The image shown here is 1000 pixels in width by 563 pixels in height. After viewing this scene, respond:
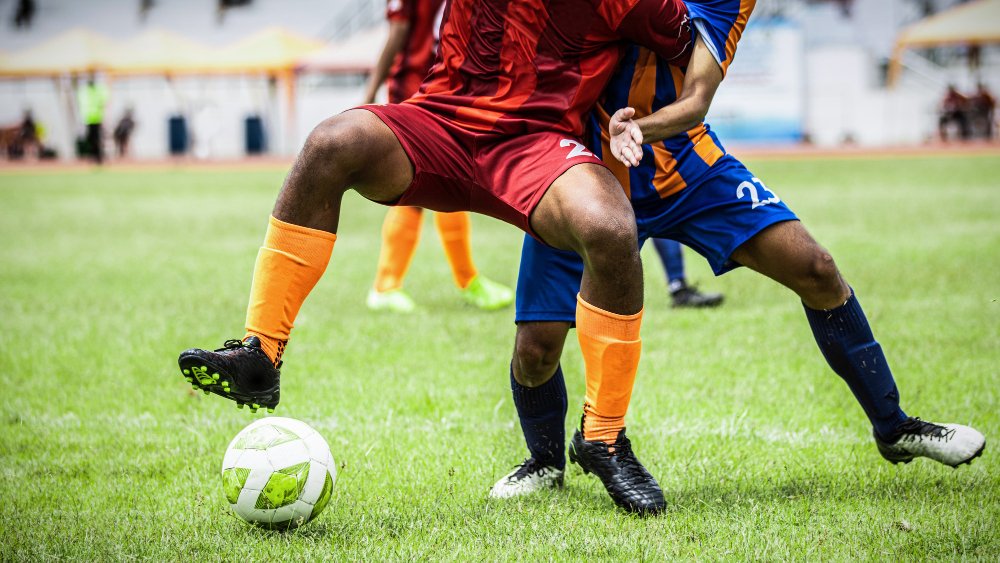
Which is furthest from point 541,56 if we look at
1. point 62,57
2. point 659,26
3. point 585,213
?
point 62,57

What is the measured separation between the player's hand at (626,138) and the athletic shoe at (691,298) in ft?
14.2

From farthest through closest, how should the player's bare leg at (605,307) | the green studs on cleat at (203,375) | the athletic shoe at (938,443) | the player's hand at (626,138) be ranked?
1. the athletic shoe at (938,443)
2. the player's hand at (626,138)
3. the player's bare leg at (605,307)
4. the green studs on cleat at (203,375)

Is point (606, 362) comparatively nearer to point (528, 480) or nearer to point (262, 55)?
point (528, 480)

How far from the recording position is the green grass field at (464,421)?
3.20 m

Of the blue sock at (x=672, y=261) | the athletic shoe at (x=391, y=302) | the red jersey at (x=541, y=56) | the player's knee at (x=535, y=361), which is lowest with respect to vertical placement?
the athletic shoe at (x=391, y=302)

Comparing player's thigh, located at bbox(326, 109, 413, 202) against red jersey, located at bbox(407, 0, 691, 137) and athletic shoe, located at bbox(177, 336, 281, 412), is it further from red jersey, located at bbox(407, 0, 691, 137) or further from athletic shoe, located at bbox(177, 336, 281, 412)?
athletic shoe, located at bbox(177, 336, 281, 412)

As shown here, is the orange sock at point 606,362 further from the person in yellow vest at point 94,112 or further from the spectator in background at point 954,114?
the spectator in background at point 954,114

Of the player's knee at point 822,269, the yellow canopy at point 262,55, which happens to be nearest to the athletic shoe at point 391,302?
the player's knee at point 822,269

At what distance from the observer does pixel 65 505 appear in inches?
140

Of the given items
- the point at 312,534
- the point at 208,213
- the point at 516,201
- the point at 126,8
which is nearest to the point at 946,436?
the point at 516,201

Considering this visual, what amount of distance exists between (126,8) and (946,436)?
45978 millimetres

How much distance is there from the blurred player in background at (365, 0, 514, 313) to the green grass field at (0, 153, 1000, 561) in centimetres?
19

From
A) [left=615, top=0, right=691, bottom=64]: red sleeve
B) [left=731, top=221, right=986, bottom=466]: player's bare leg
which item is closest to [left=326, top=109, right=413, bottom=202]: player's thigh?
[left=615, top=0, right=691, bottom=64]: red sleeve

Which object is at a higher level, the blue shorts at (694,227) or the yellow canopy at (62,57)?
the blue shorts at (694,227)
